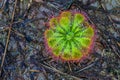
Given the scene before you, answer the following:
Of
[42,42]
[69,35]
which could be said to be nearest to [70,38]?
[69,35]

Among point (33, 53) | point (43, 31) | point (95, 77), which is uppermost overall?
point (43, 31)

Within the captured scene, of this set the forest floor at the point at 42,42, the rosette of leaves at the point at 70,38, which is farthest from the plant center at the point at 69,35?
the forest floor at the point at 42,42

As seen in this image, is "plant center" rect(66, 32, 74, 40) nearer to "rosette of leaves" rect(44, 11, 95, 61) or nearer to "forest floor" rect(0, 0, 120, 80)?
"rosette of leaves" rect(44, 11, 95, 61)

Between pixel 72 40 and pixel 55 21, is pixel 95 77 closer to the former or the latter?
pixel 72 40

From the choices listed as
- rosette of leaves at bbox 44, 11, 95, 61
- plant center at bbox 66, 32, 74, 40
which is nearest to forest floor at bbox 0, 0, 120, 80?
rosette of leaves at bbox 44, 11, 95, 61

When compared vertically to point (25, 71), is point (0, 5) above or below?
above

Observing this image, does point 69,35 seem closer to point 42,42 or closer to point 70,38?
point 70,38

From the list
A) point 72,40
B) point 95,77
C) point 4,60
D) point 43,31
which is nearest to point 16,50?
point 4,60

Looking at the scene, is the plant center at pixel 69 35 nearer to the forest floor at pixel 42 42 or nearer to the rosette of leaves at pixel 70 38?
the rosette of leaves at pixel 70 38
